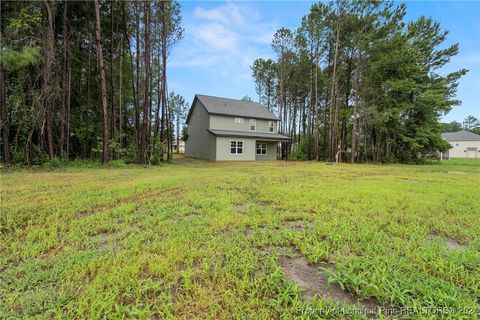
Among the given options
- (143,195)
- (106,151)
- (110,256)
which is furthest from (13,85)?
(110,256)

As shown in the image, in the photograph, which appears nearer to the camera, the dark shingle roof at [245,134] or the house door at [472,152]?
the dark shingle roof at [245,134]

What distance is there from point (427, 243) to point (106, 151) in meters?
12.1

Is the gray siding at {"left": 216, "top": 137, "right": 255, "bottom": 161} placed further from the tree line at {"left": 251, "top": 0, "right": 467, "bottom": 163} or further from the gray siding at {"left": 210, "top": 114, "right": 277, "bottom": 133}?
the tree line at {"left": 251, "top": 0, "right": 467, "bottom": 163}

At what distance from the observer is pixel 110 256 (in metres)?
2.15

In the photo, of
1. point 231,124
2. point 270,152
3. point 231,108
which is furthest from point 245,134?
point 270,152

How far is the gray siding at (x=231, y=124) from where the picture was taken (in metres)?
19.3

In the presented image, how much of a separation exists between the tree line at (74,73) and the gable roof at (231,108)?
4.90m

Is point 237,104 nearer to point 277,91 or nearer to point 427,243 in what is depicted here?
point 277,91

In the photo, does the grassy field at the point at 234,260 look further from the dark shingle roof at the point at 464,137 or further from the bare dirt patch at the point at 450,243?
the dark shingle roof at the point at 464,137

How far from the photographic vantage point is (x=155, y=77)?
775 inches

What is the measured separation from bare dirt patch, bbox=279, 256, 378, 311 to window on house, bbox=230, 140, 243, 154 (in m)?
16.9

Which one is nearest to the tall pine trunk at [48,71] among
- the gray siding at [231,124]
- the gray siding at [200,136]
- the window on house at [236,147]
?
the gray siding at [200,136]

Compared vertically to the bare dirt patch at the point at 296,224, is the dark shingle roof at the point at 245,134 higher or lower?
higher

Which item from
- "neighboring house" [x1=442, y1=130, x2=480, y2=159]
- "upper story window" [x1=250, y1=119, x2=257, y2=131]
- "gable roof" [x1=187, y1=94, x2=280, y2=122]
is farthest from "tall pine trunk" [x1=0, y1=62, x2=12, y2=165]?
"neighboring house" [x1=442, y1=130, x2=480, y2=159]
